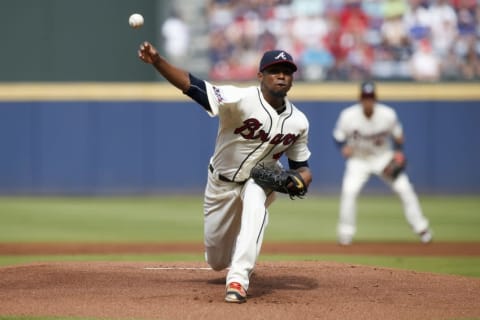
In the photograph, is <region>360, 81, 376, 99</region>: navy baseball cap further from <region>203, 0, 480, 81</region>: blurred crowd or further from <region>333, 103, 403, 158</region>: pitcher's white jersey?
<region>203, 0, 480, 81</region>: blurred crowd

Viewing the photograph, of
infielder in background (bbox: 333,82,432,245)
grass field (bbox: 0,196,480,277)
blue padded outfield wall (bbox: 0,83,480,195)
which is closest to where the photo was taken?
grass field (bbox: 0,196,480,277)

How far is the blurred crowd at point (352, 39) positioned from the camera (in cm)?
1655

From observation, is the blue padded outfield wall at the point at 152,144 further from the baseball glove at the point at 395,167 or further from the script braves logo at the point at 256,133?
the script braves logo at the point at 256,133

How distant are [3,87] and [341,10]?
610 cm

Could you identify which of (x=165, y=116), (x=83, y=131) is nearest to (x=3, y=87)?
(x=83, y=131)

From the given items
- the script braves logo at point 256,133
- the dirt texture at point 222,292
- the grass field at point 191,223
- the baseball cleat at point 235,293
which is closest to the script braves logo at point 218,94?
the script braves logo at point 256,133

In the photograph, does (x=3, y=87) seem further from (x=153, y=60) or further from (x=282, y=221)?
(x=153, y=60)

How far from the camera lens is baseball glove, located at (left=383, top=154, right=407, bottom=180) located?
1070 centimetres

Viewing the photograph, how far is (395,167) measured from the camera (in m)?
10.8

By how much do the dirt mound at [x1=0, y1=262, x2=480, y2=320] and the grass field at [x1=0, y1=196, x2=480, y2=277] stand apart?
1564 millimetres

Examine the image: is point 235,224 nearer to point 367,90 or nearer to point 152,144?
point 367,90

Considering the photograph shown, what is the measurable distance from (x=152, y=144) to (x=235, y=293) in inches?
420

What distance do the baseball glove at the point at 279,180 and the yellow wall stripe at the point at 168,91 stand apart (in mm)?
10286

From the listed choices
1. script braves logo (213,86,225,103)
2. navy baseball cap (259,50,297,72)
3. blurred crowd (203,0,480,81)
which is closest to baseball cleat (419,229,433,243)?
navy baseball cap (259,50,297,72)
